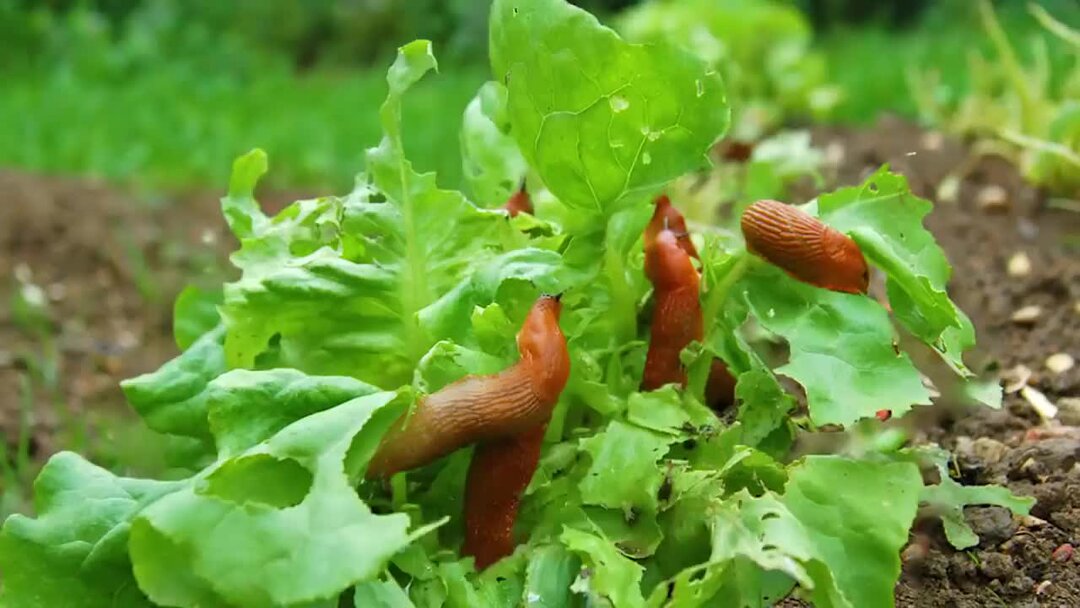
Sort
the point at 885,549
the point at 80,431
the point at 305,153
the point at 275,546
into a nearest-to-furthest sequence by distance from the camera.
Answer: the point at 275,546
the point at 885,549
the point at 80,431
the point at 305,153

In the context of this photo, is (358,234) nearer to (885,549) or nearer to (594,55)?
(594,55)

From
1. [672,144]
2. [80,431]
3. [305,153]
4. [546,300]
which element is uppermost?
[672,144]

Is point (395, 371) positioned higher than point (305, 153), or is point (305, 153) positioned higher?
point (395, 371)

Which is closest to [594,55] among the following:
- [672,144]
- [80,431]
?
[672,144]

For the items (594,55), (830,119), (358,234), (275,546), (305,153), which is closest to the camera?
(275,546)

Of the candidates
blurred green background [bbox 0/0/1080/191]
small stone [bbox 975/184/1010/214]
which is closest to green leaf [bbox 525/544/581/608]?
blurred green background [bbox 0/0/1080/191]

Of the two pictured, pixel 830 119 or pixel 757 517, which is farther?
pixel 830 119

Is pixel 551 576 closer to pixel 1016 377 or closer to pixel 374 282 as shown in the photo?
pixel 374 282

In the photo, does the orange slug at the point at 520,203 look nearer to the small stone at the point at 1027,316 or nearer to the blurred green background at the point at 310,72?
the small stone at the point at 1027,316

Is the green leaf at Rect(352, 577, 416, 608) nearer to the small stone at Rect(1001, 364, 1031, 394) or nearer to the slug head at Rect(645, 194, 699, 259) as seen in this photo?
the slug head at Rect(645, 194, 699, 259)
